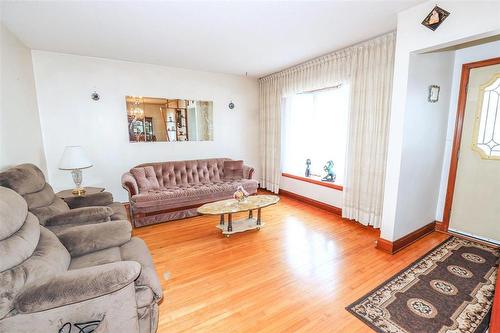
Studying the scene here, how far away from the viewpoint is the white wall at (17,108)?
7.77 feet

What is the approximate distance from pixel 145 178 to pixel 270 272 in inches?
98.7

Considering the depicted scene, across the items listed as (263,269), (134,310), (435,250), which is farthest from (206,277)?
(435,250)

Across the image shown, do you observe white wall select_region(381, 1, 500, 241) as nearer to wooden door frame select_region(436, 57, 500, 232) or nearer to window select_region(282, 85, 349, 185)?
wooden door frame select_region(436, 57, 500, 232)

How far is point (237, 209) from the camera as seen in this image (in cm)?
291

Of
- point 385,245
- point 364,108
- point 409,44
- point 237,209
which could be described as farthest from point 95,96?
point 385,245

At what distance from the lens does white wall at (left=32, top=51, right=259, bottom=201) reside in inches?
139

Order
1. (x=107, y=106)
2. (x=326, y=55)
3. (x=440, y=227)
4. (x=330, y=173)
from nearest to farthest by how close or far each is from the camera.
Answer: (x=440, y=227), (x=326, y=55), (x=107, y=106), (x=330, y=173)

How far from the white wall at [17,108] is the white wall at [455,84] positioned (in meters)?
5.10

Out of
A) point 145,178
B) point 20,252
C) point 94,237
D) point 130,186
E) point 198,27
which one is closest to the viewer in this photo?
point 20,252

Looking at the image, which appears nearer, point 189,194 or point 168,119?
point 189,194

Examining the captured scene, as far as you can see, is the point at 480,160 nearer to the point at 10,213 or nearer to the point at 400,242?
the point at 400,242

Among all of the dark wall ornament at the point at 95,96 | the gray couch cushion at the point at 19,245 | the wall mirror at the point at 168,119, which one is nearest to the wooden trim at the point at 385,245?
the gray couch cushion at the point at 19,245

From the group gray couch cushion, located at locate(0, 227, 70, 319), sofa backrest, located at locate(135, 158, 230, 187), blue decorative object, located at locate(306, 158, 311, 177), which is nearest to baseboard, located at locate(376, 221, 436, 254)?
blue decorative object, located at locate(306, 158, 311, 177)

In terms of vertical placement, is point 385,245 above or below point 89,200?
below
